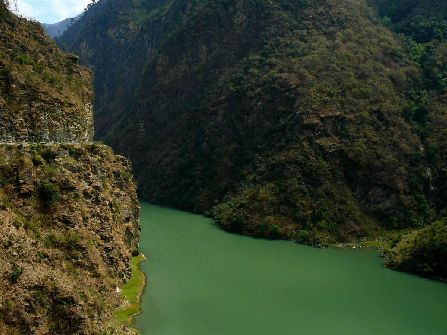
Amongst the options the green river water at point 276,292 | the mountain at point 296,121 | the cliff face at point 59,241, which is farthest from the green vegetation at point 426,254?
the cliff face at point 59,241

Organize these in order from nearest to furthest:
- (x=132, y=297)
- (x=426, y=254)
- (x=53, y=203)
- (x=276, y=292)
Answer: (x=53, y=203)
(x=132, y=297)
(x=276, y=292)
(x=426, y=254)

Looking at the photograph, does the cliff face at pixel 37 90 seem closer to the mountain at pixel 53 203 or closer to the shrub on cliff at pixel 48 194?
the mountain at pixel 53 203

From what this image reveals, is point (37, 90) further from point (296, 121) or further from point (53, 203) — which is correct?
point (296, 121)

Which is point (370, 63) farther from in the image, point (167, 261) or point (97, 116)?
point (97, 116)

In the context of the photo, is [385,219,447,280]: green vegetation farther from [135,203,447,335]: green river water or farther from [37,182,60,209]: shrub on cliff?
[37,182,60,209]: shrub on cliff

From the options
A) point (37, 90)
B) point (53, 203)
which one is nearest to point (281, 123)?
point (37, 90)

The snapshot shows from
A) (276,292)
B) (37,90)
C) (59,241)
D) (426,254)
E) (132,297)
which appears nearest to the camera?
(59,241)
